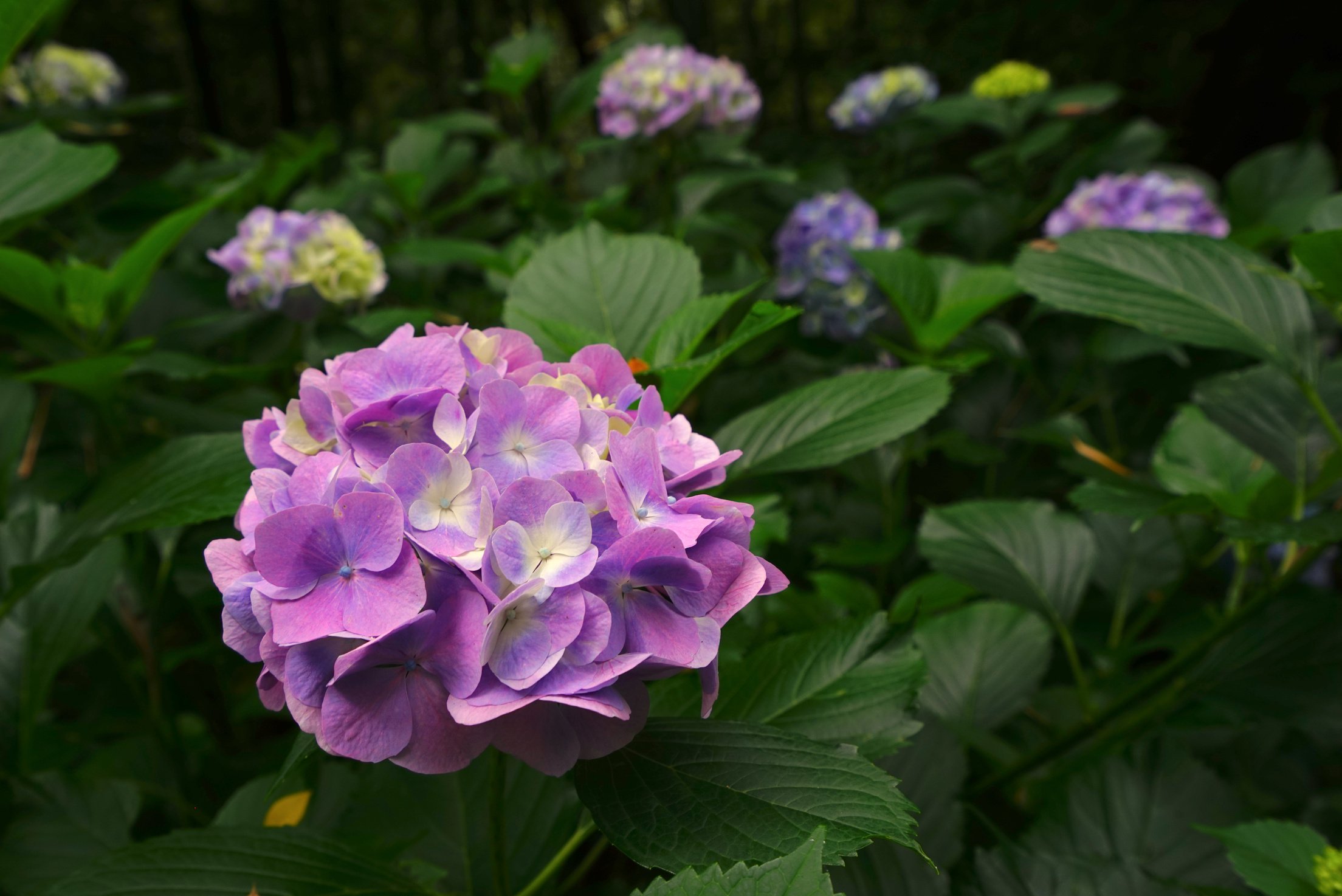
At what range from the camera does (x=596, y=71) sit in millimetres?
2312

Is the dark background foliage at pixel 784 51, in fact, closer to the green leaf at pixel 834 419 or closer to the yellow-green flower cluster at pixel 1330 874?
the green leaf at pixel 834 419

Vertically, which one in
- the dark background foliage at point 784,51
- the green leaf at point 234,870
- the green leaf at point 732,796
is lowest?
the dark background foliage at point 784,51

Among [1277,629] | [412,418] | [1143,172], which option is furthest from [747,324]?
[1143,172]

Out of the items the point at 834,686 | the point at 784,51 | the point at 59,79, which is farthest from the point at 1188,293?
the point at 784,51

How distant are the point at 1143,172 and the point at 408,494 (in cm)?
263

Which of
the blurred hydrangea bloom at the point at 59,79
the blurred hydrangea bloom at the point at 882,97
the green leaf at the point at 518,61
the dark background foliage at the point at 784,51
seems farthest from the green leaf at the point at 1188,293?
the blurred hydrangea bloom at the point at 59,79

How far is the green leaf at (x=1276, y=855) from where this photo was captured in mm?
784

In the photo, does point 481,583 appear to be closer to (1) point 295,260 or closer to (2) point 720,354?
(2) point 720,354

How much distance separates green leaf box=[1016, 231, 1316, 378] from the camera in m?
1.05

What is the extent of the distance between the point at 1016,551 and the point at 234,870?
1101mm

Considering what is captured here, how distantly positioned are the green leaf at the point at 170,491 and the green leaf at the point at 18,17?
0.62 m

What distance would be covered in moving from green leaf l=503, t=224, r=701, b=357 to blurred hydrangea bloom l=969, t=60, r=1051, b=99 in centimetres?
201

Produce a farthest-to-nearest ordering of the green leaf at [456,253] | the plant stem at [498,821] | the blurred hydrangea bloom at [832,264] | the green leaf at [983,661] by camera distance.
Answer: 1. the blurred hydrangea bloom at [832,264]
2. the green leaf at [456,253]
3. the green leaf at [983,661]
4. the plant stem at [498,821]

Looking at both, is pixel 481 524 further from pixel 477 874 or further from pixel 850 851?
pixel 477 874
